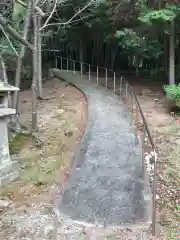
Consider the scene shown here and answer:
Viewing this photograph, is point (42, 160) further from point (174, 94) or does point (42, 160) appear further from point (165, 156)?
point (174, 94)

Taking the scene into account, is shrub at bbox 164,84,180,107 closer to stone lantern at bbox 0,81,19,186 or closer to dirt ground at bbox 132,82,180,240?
dirt ground at bbox 132,82,180,240

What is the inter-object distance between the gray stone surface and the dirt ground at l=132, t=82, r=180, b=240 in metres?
0.37

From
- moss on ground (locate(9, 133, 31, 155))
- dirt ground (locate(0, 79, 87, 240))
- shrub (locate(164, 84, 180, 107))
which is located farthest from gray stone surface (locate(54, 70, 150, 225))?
shrub (locate(164, 84, 180, 107))

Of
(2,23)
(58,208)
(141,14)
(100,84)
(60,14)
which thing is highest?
(60,14)

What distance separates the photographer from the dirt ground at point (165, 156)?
4.74m

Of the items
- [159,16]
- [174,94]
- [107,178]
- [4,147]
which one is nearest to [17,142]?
[4,147]

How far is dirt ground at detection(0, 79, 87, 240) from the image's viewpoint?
16.0 feet

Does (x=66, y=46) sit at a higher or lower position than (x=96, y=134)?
higher

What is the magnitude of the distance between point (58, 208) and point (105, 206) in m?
A: 0.77

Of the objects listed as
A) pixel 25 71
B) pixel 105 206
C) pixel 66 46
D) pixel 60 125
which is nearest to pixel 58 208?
pixel 105 206

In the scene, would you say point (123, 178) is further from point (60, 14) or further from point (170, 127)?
point (60, 14)

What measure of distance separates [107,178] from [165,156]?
6.39 ft

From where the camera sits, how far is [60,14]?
16.6m

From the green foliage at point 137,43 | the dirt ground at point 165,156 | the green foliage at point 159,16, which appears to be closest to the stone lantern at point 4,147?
the dirt ground at point 165,156
